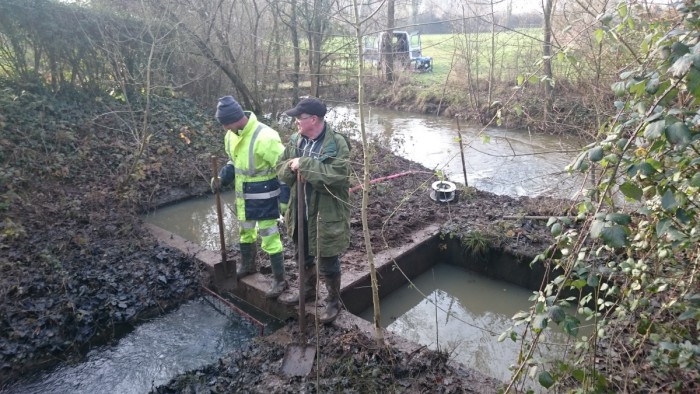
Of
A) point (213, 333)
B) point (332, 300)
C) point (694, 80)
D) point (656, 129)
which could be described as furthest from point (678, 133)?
point (213, 333)

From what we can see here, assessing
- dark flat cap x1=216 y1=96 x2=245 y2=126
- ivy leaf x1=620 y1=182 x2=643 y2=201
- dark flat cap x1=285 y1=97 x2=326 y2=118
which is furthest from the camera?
dark flat cap x1=216 y1=96 x2=245 y2=126

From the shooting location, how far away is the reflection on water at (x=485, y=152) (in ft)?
29.6

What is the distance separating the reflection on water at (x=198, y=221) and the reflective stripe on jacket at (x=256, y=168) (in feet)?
7.51

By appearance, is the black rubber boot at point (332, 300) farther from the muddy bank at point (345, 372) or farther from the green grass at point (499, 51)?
the green grass at point (499, 51)

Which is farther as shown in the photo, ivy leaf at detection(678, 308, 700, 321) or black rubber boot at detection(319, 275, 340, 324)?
black rubber boot at detection(319, 275, 340, 324)

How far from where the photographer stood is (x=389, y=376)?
134 inches

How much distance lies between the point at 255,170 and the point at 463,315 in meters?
2.79

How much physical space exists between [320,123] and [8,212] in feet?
16.2

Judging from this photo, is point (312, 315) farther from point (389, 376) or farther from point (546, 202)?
point (546, 202)

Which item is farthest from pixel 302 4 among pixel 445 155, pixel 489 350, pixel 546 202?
pixel 489 350

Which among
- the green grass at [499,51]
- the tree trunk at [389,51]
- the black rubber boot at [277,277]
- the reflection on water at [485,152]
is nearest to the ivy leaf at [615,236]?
the black rubber boot at [277,277]

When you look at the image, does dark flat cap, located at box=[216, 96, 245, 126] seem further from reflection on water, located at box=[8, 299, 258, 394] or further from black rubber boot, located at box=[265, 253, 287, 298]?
reflection on water, located at box=[8, 299, 258, 394]

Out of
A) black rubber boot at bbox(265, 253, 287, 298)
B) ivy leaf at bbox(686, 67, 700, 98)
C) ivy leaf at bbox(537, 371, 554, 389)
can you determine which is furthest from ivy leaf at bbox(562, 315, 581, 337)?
black rubber boot at bbox(265, 253, 287, 298)

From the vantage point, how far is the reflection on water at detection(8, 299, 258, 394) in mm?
3863
